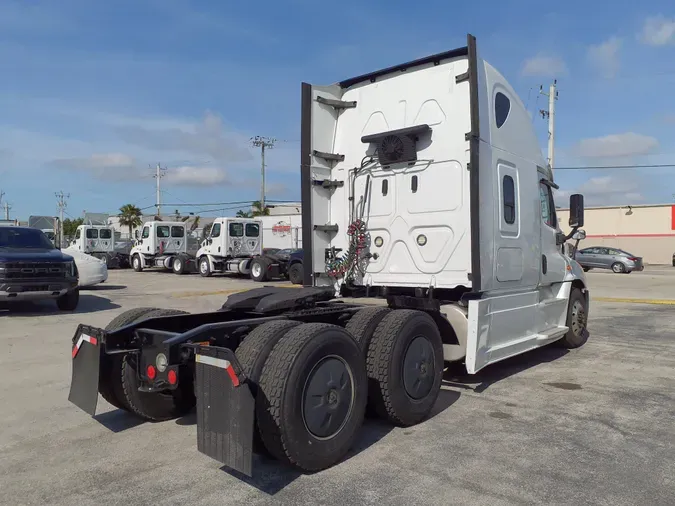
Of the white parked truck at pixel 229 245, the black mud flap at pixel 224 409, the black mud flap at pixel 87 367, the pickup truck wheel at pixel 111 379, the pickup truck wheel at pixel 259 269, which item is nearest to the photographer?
the black mud flap at pixel 224 409

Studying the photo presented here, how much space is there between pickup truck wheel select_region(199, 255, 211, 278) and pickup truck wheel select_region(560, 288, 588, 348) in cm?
1963

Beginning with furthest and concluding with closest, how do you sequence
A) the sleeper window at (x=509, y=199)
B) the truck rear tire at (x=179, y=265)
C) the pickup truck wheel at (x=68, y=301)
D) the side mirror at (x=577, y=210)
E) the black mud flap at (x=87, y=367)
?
the truck rear tire at (x=179, y=265)
the pickup truck wheel at (x=68, y=301)
the side mirror at (x=577, y=210)
the sleeper window at (x=509, y=199)
the black mud flap at (x=87, y=367)

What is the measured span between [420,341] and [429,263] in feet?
4.57

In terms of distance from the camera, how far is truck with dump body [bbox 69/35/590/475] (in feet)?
12.2

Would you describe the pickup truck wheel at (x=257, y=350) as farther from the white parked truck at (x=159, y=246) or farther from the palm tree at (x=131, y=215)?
the palm tree at (x=131, y=215)

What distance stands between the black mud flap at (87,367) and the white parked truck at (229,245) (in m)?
20.2

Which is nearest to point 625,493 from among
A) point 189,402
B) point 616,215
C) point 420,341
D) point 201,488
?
point 420,341

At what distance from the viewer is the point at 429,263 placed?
6211 mm

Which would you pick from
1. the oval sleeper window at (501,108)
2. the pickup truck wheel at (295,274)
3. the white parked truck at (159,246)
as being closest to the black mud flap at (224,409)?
the oval sleeper window at (501,108)

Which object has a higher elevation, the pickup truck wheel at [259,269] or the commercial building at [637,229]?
the commercial building at [637,229]

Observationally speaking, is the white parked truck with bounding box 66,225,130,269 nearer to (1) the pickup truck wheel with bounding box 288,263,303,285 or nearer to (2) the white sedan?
(1) the pickup truck wheel with bounding box 288,263,303,285

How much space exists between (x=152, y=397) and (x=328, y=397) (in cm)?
174

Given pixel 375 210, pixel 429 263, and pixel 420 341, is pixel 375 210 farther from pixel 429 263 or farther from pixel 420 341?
pixel 420 341

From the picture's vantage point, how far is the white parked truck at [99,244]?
31.6 meters
